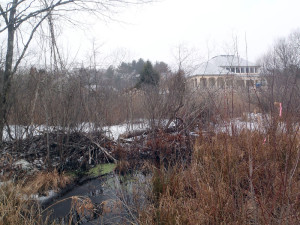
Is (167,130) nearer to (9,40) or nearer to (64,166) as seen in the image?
(64,166)

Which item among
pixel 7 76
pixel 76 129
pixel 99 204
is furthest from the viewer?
pixel 76 129

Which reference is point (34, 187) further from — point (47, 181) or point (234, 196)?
point (234, 196)

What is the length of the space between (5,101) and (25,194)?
2.12m

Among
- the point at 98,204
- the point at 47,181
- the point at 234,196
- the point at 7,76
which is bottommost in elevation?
the point at 98,204

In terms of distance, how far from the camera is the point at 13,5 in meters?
5.16

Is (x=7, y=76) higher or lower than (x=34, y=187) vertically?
higher

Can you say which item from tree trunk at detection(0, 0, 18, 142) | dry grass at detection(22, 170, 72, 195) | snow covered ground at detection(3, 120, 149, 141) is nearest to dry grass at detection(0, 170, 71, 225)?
dry grass at detection(22, 170, 72, 195)

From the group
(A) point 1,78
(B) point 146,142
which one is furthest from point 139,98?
(A) point 1,78

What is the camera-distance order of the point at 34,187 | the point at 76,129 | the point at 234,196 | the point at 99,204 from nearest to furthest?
the point at 234,196
the point at 99,204
the point at 34,187
the point at 76,129

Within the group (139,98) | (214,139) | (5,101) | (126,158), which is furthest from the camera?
(139,98)

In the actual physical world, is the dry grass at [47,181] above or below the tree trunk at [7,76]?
below

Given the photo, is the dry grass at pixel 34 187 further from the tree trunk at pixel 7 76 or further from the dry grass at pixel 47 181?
the tree trunk at pixel 7 76

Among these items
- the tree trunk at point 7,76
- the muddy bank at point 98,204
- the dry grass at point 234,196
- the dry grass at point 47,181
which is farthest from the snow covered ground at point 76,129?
the dry grass at point 234,196

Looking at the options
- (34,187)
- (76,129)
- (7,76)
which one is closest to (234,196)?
(34,187)
